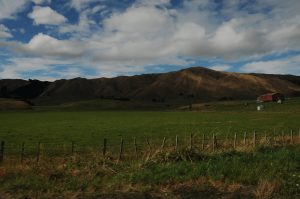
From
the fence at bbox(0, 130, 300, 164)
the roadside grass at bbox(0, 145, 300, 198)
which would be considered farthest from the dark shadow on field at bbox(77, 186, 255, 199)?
the fence at bbox(0, 130, 300, 164)

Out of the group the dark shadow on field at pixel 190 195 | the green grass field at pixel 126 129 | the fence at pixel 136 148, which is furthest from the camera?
the green grass field at pixel 126 129

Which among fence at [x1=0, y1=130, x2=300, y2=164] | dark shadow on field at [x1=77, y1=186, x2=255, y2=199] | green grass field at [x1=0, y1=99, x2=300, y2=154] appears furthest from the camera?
green grass field at [x1=0, y1=99, x2=300, y2=154]

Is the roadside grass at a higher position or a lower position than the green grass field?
higher

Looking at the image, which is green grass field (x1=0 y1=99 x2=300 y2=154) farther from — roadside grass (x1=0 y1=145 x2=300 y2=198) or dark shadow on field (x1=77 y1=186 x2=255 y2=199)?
dark shadow on field (x1=77 y1=186 x2=255 y2=199)

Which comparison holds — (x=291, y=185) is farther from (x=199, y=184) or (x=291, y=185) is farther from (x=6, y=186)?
(x=6, y=186)

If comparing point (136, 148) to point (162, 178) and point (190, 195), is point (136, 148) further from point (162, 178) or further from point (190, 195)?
point (190, 195)

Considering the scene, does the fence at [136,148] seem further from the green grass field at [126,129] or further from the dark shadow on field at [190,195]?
the dark shadow on field at [190,195]

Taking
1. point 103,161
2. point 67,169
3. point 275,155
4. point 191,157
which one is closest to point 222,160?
point 191,157

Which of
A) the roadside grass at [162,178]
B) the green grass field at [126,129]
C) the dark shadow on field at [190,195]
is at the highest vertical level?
the roadside grass at [162,178]

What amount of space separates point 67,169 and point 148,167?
328cm

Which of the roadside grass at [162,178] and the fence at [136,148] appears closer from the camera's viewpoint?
the roadside grass at [162,178]

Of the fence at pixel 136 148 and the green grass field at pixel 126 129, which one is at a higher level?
the fence at pixel 136 148

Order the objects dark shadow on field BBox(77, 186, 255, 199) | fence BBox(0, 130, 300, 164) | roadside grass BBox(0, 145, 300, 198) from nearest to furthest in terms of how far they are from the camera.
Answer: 1. dark shadow on field BBox(77, 186, 255, 199)
2. roadside grass BBox(0, 145, 300, 198)
3. fence BBox(0, 130, 300, 164)

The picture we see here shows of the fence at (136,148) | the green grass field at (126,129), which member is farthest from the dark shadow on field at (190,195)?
the green grass field at (126,129)
